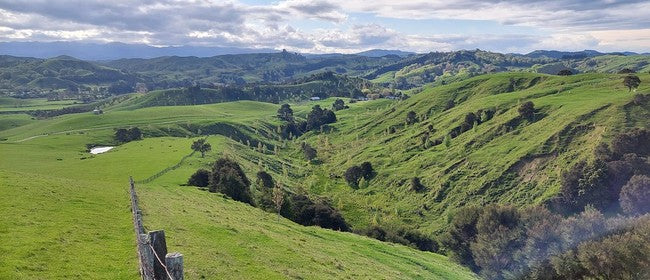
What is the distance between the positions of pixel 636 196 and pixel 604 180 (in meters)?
8.11

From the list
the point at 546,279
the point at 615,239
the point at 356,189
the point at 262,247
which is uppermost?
the point at 262,247

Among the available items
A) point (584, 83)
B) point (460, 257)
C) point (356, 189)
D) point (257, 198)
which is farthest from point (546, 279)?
point (584, 83)

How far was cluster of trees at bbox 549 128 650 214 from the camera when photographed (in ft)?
272

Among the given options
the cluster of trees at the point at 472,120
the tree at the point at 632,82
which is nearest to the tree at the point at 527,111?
the cluster of trees at the point at 472,120

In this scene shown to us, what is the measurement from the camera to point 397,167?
129500 mm

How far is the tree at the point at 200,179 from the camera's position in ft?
257

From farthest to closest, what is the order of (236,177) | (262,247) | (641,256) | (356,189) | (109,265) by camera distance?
1. (356,189)
2. (236,177)
3. (641,256)
4. (262,247)
5. (109,265)

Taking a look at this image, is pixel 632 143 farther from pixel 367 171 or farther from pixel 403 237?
pixel 367 171

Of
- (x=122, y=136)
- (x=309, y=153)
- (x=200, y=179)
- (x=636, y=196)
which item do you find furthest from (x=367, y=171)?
(x=122, y=136)

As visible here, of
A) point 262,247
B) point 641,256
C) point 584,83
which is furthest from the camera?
point 584,83

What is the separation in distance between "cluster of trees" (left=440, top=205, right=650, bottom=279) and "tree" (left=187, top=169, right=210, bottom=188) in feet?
149

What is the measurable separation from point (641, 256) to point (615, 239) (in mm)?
5573

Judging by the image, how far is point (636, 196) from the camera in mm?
77250

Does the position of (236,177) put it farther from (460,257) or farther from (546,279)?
(546,279)
